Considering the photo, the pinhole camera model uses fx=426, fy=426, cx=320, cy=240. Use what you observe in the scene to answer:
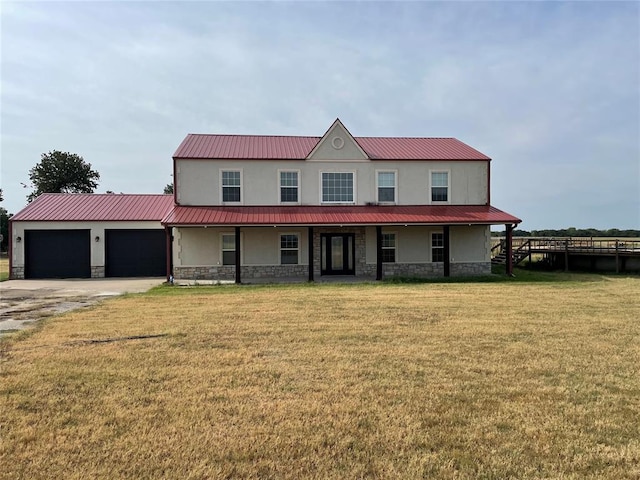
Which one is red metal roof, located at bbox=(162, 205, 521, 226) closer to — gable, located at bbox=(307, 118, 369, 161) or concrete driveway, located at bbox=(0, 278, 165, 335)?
gable, located at bbox=(307, 118, 369, 161)

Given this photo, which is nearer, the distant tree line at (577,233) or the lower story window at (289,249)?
the lower story window at (289,249)

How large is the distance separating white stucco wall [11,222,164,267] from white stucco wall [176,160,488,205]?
12.7ft

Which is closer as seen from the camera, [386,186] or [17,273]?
[386,186]

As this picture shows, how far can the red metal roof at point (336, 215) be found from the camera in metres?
18.2

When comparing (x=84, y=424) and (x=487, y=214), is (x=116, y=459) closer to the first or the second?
(x=84, y=424)

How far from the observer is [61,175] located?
4919 centimetres

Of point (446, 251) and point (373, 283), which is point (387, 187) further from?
point (373, 283)

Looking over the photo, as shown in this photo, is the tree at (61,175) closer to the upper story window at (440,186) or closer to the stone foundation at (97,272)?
the stone foundation at (97,272)

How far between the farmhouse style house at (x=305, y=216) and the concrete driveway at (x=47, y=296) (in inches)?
86.7

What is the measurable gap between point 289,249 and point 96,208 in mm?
10914

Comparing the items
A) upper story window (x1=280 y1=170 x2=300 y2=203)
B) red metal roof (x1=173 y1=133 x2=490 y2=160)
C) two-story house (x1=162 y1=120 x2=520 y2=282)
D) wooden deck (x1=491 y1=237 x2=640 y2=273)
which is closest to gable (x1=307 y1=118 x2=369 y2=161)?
two-story house (x1=162 y1=120 x2=520 y2=282)

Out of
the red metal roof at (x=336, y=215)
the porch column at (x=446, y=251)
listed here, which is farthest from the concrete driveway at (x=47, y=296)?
the porch column at (x=446, y=251)

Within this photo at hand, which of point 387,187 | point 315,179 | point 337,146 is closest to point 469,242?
point 387,187

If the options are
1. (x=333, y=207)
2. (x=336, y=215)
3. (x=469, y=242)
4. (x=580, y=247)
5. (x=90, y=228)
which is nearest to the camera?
(x=336, y=215)
